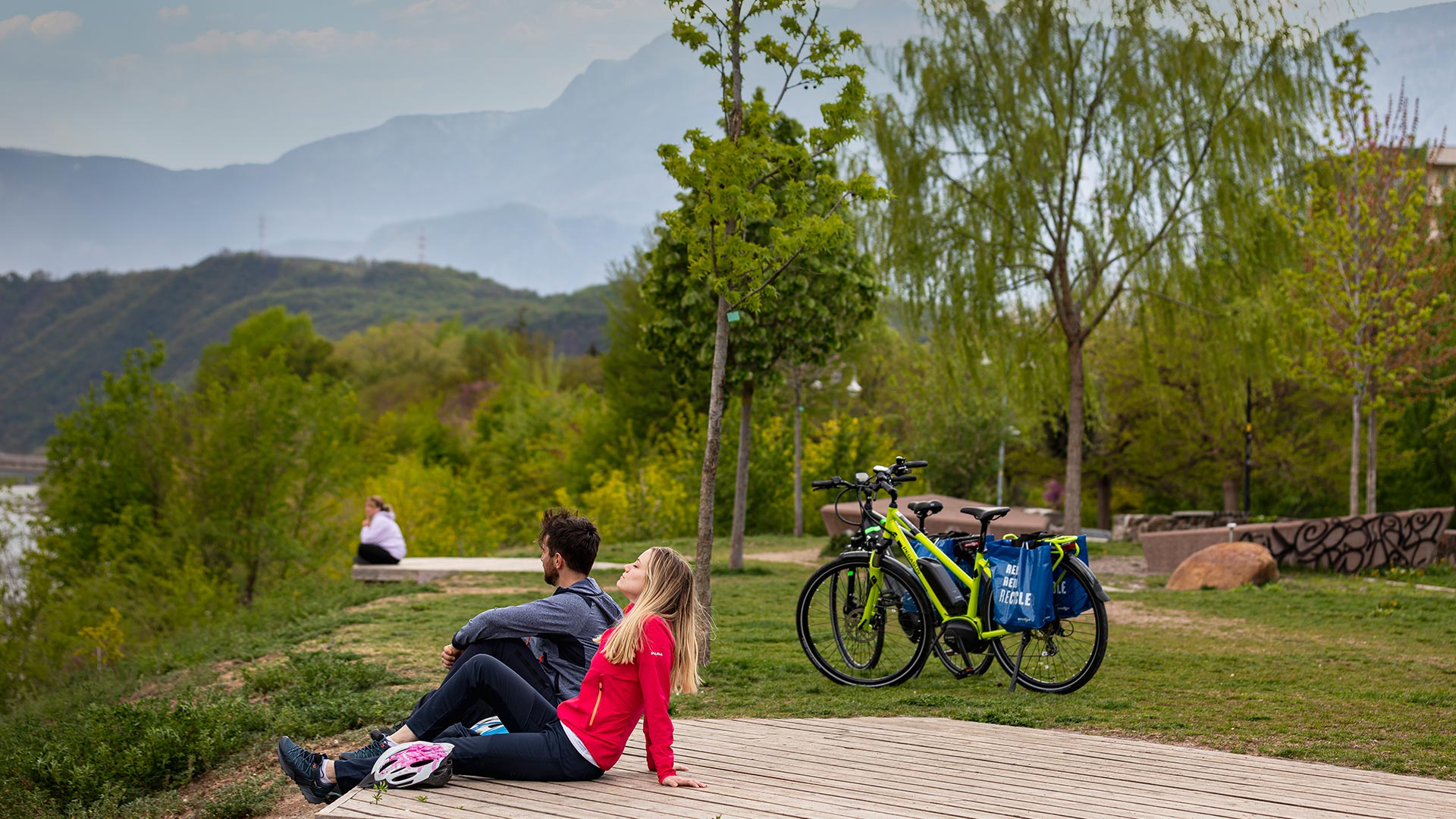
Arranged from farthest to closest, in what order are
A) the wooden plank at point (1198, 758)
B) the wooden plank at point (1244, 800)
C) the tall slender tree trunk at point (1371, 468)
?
the tall slender tree trunk at point (1371, 468) < the wooden plank at point (1198, 758) < the wooden plank at point (1244, 800)

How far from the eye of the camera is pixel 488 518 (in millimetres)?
36406

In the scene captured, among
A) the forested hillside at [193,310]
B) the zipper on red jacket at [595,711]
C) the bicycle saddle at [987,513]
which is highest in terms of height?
the forested hillside at [193,310]

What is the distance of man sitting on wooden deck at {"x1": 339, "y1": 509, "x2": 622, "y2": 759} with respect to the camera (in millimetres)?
5164

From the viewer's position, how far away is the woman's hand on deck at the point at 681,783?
458cm

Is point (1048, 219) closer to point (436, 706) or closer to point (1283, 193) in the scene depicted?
point (1283, 193)

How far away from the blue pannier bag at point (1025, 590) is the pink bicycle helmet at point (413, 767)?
11.8ft

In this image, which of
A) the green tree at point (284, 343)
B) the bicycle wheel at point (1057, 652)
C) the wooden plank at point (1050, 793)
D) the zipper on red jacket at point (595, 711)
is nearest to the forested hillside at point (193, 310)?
the green tree at point (284, 343)

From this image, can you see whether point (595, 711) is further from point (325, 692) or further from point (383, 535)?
point (383, 535)

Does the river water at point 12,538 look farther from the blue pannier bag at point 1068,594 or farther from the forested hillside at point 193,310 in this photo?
the forested hillside at point 193,310

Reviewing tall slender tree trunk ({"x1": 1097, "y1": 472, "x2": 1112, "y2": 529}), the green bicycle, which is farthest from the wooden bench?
tall slender tree trunk ({"x1": 1097, "y1": 472, "x2": 1112, "y2": 529})

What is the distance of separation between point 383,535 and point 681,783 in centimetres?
1162

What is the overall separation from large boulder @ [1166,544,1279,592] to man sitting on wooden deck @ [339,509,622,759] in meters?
11.0

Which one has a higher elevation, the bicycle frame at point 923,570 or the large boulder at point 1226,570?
the bicycle frame at point 923,570

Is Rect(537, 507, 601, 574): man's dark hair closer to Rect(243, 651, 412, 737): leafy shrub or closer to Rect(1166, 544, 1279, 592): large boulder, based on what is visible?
Rect(243, 651, 412, 737): leafy shrub
